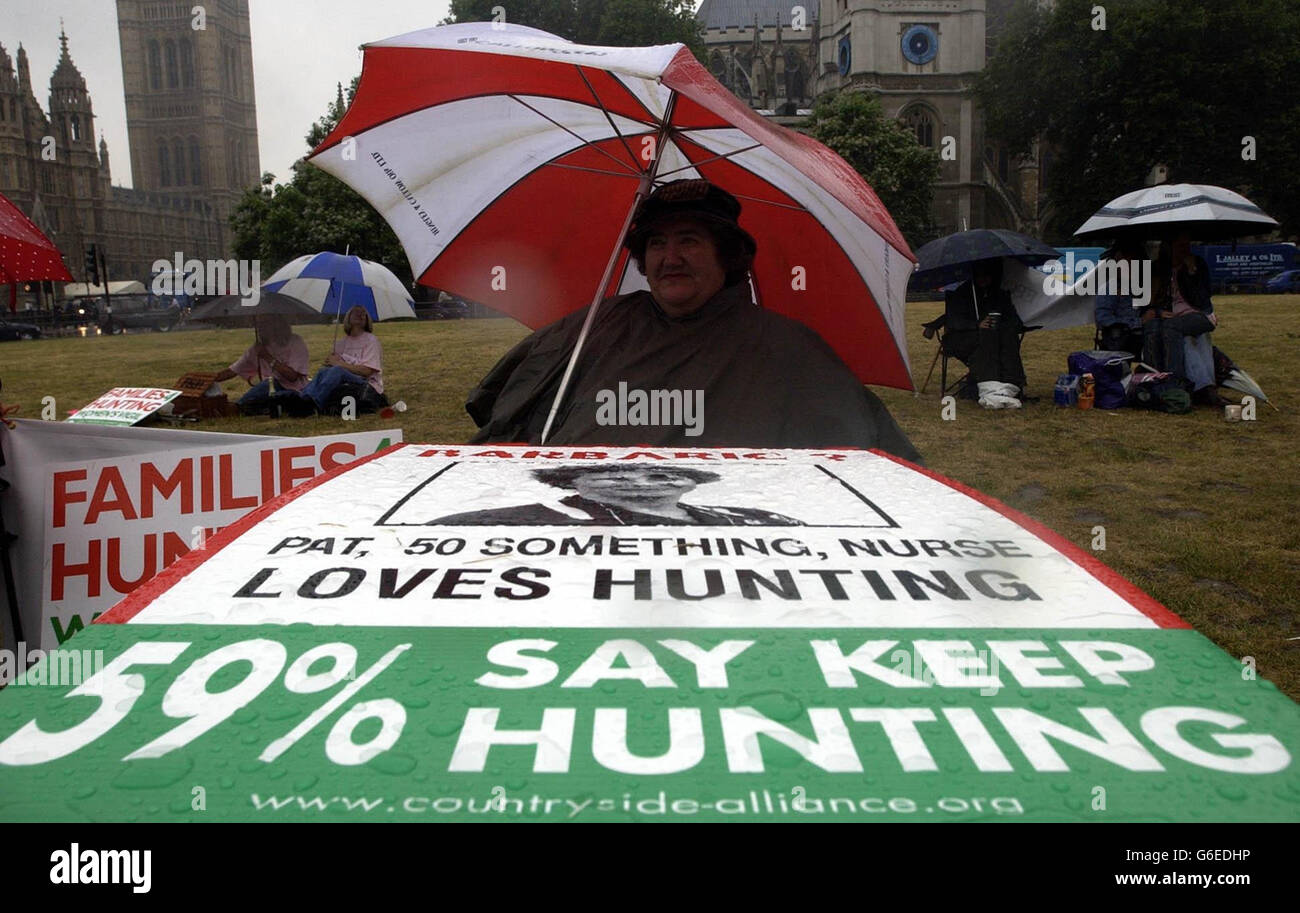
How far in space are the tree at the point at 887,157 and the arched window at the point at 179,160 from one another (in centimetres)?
8250

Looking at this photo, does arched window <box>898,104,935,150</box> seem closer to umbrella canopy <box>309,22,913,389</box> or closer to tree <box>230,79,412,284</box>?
tree <box>230,79,412,284</box>

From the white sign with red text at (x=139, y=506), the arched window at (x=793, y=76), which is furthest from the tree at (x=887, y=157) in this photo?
the white sign with red text at (x=139, y=506)

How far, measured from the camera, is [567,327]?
449 cm

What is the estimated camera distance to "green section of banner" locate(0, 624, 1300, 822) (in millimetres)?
871

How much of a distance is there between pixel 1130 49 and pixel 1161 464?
42.5 metres

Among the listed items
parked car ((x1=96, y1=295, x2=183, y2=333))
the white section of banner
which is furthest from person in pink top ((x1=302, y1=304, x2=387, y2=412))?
parked car ((x1=96, y1=295, x2=183, y2=333))

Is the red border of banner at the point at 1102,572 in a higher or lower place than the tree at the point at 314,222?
lower

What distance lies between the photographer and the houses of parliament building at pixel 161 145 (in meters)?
92.6

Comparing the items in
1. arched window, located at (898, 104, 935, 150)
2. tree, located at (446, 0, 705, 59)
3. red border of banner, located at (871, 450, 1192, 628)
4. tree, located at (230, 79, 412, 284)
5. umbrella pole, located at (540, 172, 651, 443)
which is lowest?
red border of banner, located at (871, 450, 1192, 628)

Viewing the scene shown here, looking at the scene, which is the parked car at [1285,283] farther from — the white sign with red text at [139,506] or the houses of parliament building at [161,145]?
the houses of parliament building at [161,145]

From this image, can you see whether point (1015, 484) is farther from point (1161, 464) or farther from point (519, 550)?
point (519, 550)

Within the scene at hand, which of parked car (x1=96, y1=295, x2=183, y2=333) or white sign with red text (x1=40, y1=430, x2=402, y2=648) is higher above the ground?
parked car (x1=96, y1=295, x2=183, y2=333)

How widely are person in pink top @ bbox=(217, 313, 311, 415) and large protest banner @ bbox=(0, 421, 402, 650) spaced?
7.34m
